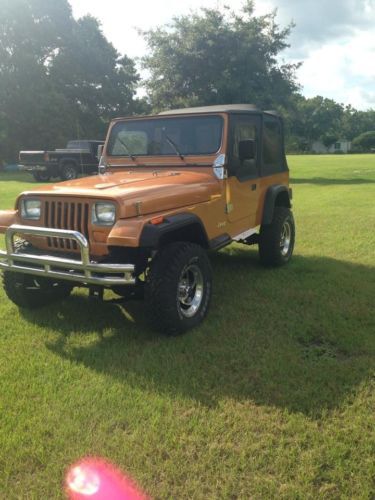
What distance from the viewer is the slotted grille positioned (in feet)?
12.0

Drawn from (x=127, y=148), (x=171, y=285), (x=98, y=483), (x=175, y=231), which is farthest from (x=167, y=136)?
(x=98, y=483)

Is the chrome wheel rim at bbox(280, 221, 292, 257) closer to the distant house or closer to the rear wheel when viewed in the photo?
the rear wheel

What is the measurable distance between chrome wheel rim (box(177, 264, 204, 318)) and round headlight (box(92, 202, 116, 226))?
2.61 feet

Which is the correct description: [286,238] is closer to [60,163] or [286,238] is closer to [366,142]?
[60,163]

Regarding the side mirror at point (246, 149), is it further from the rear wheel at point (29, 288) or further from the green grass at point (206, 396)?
the rear wheel at point (29, 288)

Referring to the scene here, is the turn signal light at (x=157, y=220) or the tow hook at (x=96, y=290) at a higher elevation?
the turn signal light at (x=157, y=220)

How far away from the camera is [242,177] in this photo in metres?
4.89

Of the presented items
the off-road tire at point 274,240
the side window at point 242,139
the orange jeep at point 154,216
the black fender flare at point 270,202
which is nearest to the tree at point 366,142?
the off-road tire at point 274,240

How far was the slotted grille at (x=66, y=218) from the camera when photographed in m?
3.65

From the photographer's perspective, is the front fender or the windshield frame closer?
the front fender

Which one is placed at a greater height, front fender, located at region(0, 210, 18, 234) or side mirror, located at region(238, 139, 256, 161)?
side mirror, located at region(238, 139, 256, 161)

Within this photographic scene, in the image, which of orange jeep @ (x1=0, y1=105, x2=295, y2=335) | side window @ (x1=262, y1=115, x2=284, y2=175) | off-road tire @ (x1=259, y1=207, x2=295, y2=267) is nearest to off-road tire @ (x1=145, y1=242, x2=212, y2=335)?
orange jeep @ (x1=0, y1=105, x2=295, y2=335)

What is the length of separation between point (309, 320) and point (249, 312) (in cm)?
56

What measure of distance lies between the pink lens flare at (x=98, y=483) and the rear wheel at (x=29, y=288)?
6.44ft
